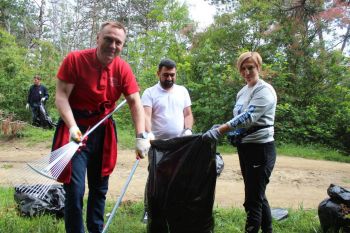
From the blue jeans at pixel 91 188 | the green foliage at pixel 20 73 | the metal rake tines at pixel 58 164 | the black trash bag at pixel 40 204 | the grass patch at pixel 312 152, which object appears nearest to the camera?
the metal rake tines at pixel 58 164

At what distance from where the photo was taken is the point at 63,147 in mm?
2555

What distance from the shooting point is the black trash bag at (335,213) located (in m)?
3.18

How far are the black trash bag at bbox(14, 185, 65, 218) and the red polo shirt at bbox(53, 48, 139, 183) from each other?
1105 mm

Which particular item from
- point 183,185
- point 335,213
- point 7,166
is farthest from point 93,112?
point 7,166

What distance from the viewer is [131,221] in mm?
3684

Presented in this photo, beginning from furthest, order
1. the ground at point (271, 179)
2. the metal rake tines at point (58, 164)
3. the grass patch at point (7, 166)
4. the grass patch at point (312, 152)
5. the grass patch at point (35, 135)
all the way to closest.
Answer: the grass patch at point (35, 135) → the grass patch at point (312, 152) → the grass patch at point (7, 166) → the ground at point (271, 179) → the metal rake tines at point (58, 164)

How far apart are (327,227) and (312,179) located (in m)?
3.44

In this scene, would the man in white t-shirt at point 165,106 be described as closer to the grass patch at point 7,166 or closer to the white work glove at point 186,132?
the white work glove at point 186,132

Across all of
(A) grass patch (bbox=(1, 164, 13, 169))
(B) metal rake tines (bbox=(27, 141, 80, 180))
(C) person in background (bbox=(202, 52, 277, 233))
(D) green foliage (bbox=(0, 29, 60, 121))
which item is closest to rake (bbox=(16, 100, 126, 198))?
(B) metal rake tines (bbox=(27, 141, 80, 180))

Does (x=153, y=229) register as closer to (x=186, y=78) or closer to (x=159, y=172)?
(x=159, y=172)

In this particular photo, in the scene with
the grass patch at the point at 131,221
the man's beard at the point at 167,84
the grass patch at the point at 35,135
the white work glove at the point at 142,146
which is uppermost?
the man's beard at the point at 167,84

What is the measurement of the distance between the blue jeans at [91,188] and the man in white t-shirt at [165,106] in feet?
3.17

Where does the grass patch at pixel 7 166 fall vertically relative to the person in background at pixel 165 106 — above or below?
below

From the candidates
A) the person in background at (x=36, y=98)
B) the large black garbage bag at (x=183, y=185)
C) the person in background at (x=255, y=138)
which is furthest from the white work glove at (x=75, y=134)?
the person in background at (x=36, y=98)
